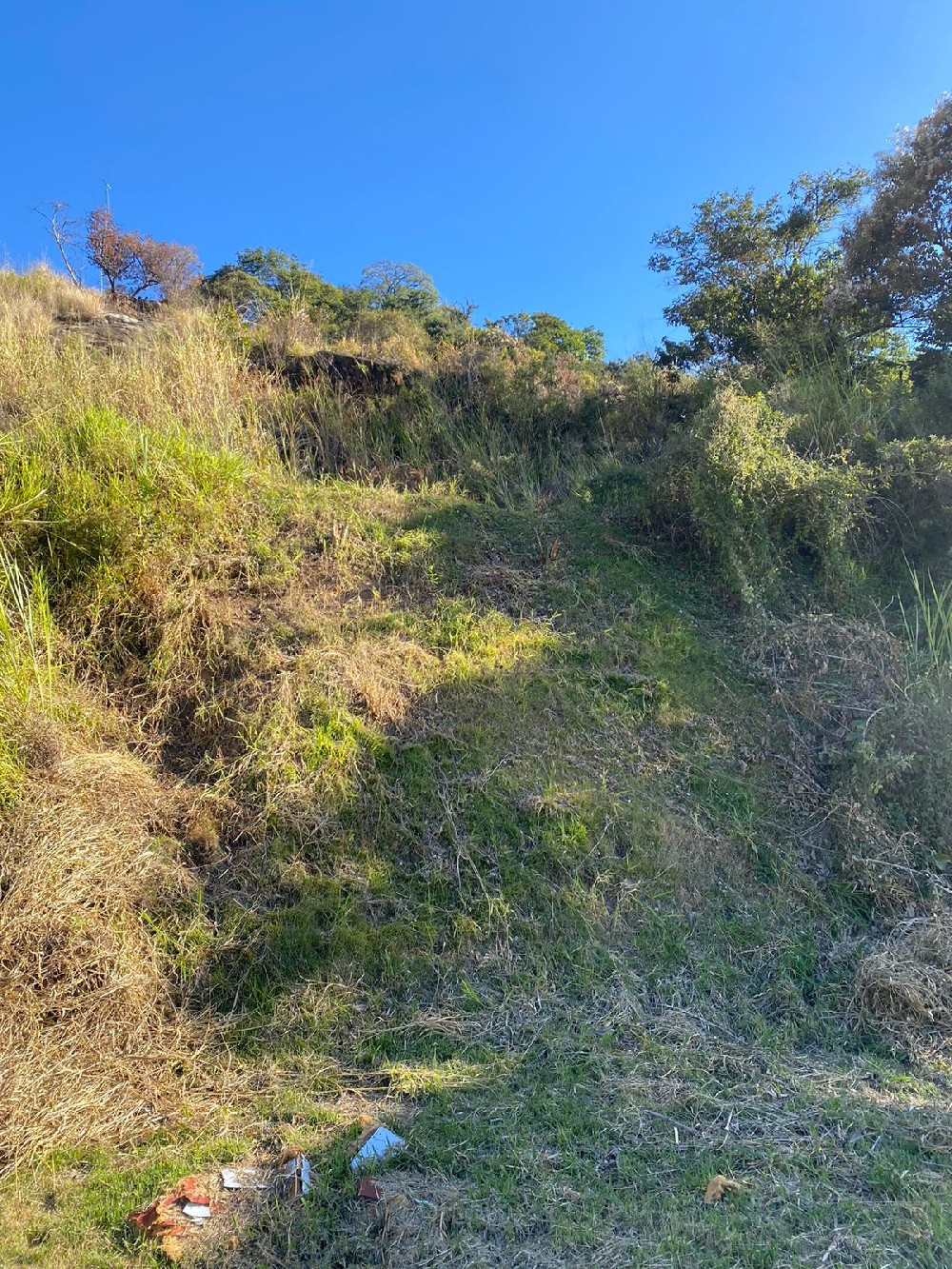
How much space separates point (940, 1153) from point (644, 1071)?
1088 millimetres

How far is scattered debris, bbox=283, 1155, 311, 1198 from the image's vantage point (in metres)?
2.71

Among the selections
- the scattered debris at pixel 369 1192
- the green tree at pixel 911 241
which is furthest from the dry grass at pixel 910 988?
the green tree at pixel 911 241

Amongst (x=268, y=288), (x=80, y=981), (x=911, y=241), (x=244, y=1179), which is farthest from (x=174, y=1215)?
(x=268, y=288)

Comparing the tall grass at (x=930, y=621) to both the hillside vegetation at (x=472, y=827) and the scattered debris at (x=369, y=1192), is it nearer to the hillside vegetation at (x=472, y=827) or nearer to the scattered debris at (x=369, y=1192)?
the hillside vegetation at (x=472, y=827)

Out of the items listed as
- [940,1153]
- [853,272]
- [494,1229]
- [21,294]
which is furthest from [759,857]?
[21,294]

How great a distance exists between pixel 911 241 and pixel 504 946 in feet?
27.6

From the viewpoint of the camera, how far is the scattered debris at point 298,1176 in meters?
2.71

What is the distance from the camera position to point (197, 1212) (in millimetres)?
2633

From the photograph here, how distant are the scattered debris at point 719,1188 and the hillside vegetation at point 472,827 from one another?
0.9 inches

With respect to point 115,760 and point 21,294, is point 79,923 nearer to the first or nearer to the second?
point 115,760

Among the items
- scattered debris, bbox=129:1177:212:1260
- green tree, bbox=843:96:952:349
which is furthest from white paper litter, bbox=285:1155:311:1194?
green tree, bbox=843:96:952:349

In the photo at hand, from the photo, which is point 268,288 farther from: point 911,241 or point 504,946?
point 504,946

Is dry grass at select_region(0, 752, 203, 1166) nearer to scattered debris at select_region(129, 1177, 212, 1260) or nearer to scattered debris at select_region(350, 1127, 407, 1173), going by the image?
scattered debris at select_region(129, 1177, 212, 1260)

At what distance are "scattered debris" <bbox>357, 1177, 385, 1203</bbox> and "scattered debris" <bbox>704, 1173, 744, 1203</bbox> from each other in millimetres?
1126
